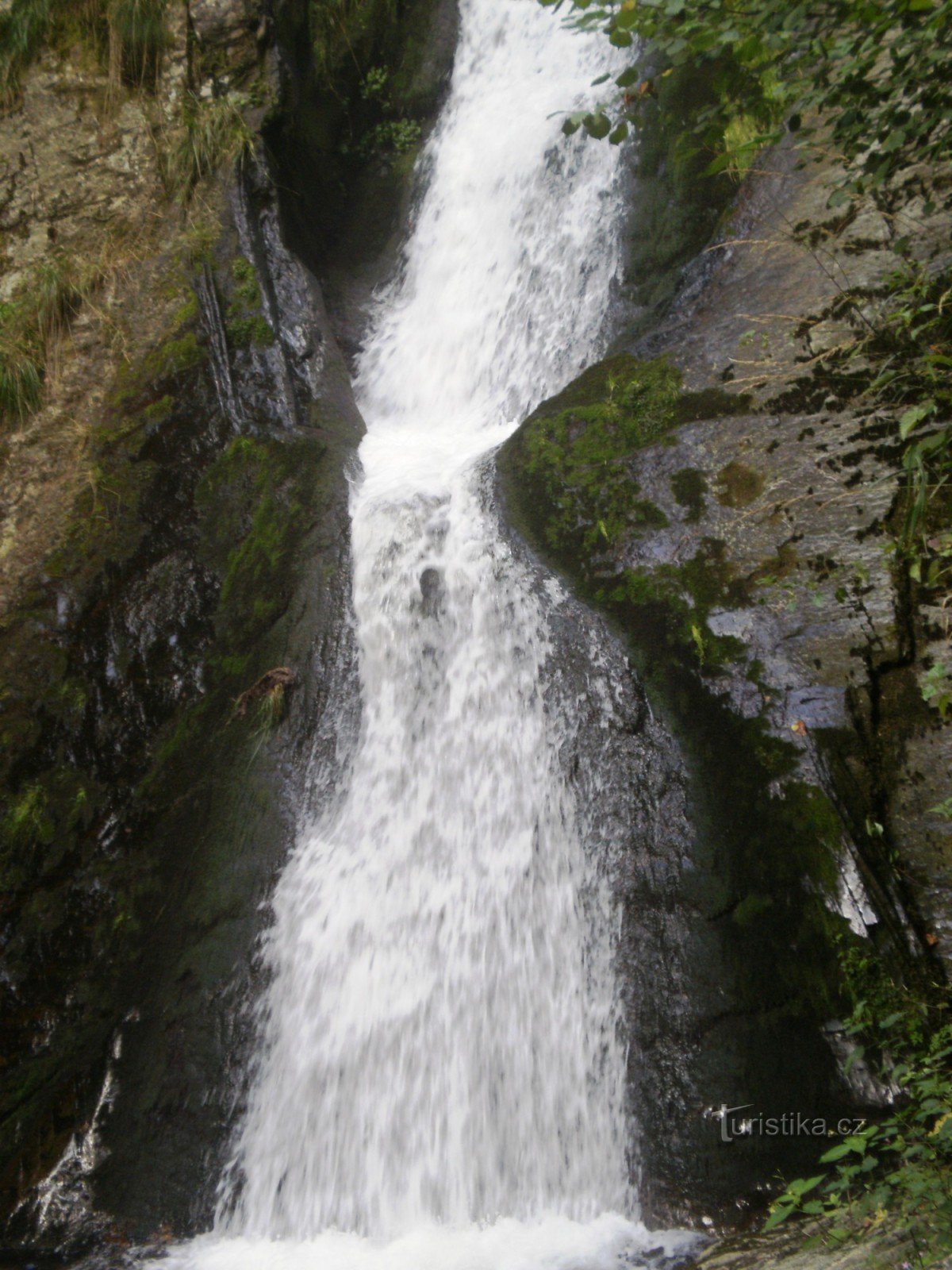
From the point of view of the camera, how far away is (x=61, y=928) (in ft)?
13.8

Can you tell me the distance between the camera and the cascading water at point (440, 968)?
11.0ft

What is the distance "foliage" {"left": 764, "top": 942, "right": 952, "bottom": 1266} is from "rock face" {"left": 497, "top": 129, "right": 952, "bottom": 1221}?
0.12m

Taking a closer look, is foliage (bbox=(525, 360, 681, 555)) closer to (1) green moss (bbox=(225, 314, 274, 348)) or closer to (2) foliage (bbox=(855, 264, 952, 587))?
(2) foliage (bbox=(855, 264, 952, 587))

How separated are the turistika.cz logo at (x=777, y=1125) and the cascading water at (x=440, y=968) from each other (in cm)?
43

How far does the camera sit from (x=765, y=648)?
3684mm

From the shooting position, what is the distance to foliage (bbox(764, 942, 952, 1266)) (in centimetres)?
206

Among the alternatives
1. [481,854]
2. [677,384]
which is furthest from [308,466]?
[481,854]

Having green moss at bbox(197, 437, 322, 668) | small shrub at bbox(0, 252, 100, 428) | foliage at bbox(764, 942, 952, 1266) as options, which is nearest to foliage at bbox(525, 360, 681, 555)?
green moss at bbox(197, 437, 322, 668)

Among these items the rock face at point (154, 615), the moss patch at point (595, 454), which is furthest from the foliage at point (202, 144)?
the moss patch at point (595, 454)

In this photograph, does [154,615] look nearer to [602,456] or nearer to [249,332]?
[249,332]

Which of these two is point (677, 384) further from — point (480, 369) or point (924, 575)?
point (480, 369)

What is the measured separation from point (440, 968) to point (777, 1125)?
5.02 feet

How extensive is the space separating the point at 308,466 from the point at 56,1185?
14.0ft

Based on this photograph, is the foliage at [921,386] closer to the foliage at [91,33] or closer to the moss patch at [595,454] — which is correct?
the moss patch at [595,454]
